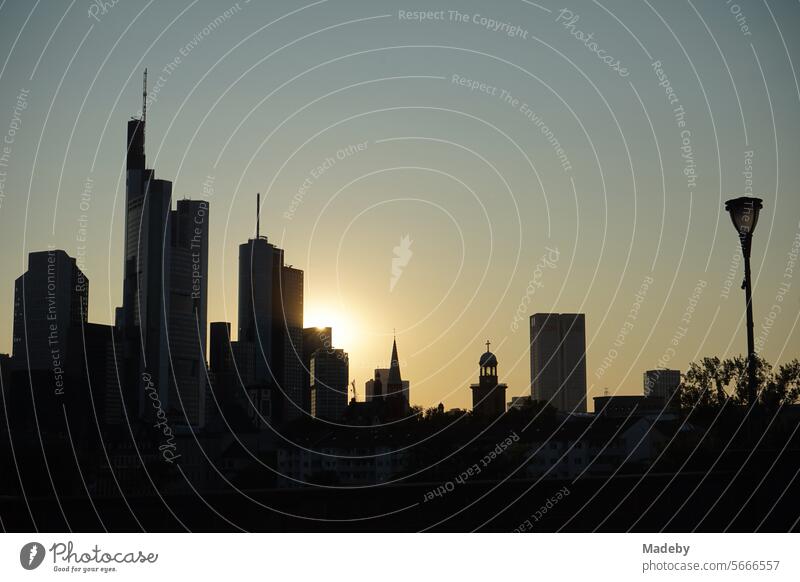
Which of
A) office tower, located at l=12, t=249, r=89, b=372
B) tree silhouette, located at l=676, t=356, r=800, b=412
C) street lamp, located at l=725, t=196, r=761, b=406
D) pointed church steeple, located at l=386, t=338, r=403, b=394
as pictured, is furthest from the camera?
pointed church steeple, located at l=386, t=338, r=403, b=394

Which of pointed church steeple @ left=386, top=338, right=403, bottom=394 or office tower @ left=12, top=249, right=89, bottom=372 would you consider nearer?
office tower @ left=12, top=249, right=89, bottom=372

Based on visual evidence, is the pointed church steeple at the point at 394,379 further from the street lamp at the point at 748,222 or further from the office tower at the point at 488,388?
the street lamp at the point at 748,222

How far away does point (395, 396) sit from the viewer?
406ft

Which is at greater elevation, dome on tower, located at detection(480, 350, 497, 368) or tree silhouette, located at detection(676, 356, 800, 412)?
dome on tower, located at detection(480, 350, 497, 368)

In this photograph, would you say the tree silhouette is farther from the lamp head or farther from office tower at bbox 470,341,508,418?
office tower at bbox 470,341,508,418

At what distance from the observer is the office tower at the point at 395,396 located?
115875 mm

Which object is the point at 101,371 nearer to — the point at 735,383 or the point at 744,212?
the point at 735,383

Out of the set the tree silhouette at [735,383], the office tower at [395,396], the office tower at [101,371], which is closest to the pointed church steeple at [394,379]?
the office tower at [395,396]

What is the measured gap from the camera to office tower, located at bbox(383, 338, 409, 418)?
116 m

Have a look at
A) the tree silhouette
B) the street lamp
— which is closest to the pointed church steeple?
the tree silhouette

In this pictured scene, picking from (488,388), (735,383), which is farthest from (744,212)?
(488,388)

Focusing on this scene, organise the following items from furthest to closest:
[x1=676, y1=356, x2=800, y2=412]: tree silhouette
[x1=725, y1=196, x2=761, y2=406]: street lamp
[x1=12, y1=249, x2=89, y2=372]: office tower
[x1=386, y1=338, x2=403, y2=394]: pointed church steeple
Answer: [x1=386, y1=338, x2=403, y2=394]: pointed church steeple < [x1=12, y1=249, x2=89, y2=372]: office tower < [x1=676, y1=356, x2=800, y2=412]: tree silhouette < [x1=725, y1=196, x2=761, y2=406]: street lamp
